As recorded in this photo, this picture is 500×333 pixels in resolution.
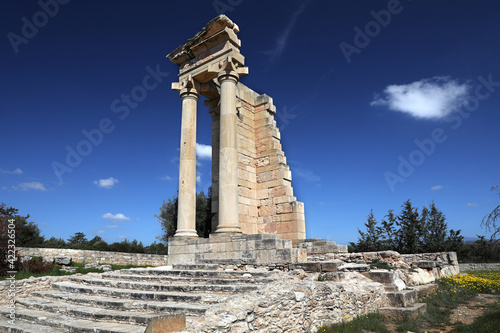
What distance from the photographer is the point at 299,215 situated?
14383mm

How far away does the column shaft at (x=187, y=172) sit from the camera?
13.5 m

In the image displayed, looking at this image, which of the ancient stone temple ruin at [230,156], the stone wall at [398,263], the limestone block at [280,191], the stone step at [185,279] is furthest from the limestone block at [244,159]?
the stone step at [185,279]

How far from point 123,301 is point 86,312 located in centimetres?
69

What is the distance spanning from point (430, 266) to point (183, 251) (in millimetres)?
9933

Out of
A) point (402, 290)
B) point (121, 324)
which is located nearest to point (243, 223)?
point (402, 290)

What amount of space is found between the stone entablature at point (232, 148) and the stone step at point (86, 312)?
5971mm

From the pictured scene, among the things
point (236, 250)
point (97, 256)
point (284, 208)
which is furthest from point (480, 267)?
point (97, 256)

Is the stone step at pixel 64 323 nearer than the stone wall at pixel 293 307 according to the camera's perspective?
No

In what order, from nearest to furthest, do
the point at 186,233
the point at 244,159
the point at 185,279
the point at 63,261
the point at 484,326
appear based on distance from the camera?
1. the point at 484,326
2. the point at 185,279
3. the point at 186,233
4. the point at 244,159
5. the point at 63,261

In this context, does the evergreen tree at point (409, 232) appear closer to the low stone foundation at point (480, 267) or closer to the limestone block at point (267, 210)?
the low stone foundation at point (480, 267)

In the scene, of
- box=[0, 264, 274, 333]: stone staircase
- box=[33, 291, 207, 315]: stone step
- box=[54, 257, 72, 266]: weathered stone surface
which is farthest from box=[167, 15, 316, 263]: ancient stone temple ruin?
box=[54, 257, 72, 266]: weathered stone surface

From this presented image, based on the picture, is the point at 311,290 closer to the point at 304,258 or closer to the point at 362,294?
the point at 362,294

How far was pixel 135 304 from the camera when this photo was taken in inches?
250

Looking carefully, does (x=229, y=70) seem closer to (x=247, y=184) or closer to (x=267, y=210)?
(x=247, y=184)
